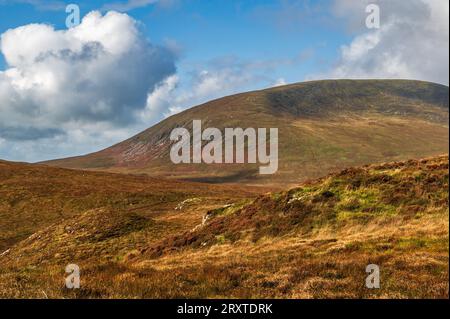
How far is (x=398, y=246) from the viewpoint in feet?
61.3

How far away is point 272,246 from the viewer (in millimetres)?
23703

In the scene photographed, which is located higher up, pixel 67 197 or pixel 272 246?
pixel 67 197

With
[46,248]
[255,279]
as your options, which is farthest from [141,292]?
[46,248]

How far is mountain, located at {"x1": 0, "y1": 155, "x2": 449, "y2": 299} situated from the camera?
1259 centimetres

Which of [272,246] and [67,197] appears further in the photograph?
[67,197]

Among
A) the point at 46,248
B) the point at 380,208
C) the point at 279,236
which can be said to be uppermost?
the point at 380,208

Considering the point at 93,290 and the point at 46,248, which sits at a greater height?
the point at 93,290

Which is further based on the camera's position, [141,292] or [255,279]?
[255,279]

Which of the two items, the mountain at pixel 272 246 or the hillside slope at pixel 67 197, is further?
the hillside slope at pixel 67 197

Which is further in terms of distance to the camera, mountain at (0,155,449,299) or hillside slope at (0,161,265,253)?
hillside slope at (0,161,265,253)

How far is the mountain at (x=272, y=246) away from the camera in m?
12.6

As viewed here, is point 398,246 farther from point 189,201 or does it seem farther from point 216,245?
point 189,201
